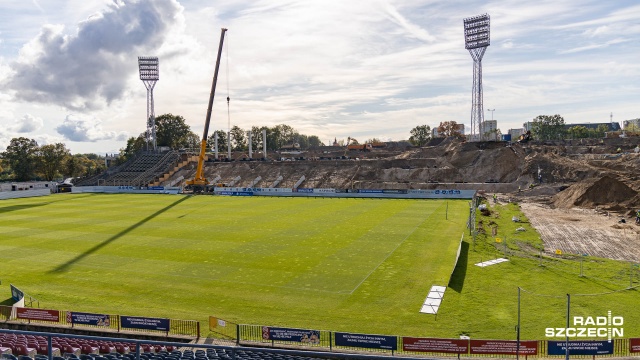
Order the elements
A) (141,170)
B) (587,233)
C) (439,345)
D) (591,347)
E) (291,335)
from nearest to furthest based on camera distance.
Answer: (591,347) < (439,345) < (291,335) < (587,233) < (141,170)

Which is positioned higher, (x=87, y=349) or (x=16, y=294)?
(x=16, y=294)

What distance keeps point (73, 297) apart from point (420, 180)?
86749mm

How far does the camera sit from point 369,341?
67.1 ft

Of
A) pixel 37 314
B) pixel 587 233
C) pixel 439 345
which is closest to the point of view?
pixel 439 345

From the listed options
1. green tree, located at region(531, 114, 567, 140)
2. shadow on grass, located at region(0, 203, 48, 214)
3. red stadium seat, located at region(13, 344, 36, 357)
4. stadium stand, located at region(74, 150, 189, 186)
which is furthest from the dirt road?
green tree, located at region(531, 114, 567, 140)

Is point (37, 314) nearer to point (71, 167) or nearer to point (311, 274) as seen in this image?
point (311, 274)

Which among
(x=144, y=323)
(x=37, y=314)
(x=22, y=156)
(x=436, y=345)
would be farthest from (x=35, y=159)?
(x=436, y=345)

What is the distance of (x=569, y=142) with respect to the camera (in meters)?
132

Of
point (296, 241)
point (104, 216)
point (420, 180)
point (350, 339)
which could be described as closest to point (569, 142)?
point (420, 180)

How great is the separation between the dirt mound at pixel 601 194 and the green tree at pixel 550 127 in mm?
121722

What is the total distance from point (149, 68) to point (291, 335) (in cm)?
12577

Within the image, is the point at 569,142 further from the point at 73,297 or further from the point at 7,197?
the point at 7,197

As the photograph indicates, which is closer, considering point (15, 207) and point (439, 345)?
point (439, 345)

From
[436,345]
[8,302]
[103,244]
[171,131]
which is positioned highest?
[171,131]
